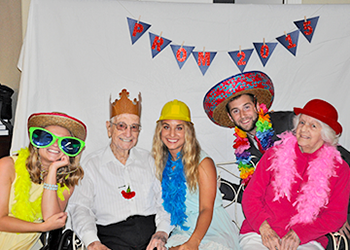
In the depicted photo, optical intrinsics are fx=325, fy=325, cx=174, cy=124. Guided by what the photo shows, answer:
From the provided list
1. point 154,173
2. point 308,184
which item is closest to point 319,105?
point 308,184

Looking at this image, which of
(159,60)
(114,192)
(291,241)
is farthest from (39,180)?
(291,241)

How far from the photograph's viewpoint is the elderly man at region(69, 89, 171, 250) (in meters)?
1.81

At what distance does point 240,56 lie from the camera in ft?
8.00

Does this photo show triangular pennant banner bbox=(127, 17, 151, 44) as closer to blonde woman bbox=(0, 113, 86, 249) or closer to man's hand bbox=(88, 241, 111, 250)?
blonde woman bbox=(0, 113, 86, 249)

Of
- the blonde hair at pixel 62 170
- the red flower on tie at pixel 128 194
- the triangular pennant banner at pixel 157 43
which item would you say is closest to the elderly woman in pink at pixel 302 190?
the red flower on tie at pixel 128 194

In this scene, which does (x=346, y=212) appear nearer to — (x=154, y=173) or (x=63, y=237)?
(x=154, y=173)

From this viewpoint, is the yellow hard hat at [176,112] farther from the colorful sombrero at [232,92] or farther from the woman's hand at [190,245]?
the woman's hand at [190,245]

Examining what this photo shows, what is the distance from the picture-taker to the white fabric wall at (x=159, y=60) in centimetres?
228

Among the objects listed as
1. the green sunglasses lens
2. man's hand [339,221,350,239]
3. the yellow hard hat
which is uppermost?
the yellow hard hat

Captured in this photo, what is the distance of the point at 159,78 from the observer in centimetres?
241

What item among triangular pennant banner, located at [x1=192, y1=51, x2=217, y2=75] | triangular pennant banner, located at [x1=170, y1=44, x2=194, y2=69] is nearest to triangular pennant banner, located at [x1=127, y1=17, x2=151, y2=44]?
triangular pennant banner, located at [x1=170, y1=44, x2=194, y2=69]

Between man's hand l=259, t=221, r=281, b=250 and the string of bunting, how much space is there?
1175mm

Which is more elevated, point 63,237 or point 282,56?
point 282,56

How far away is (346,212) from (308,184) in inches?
9.3
